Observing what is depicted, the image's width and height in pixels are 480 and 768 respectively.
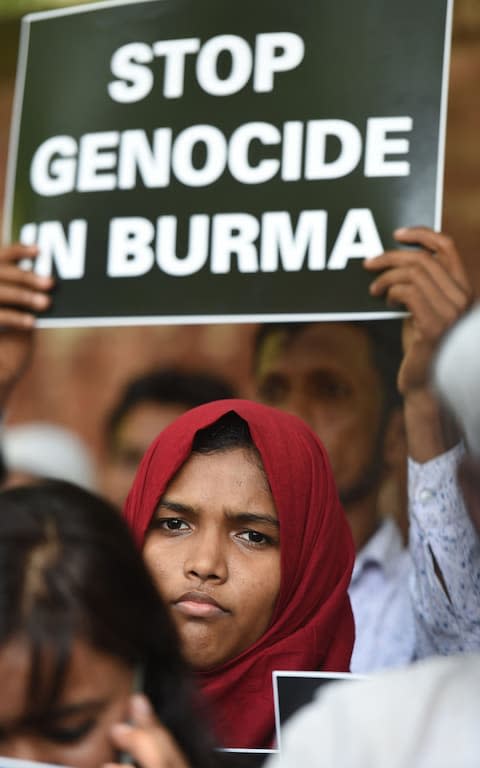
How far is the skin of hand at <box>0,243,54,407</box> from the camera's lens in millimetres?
2404

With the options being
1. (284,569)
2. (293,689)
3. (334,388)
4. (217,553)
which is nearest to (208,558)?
(217,553)

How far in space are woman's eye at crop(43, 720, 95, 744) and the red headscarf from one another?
72 centimetres

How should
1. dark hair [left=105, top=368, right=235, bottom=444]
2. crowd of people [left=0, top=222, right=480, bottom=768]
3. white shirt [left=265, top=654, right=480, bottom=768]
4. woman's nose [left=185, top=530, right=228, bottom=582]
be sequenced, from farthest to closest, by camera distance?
dark hair [left=105, top=368, right=235, bottom=444] < woman's nose [left=185, top=530, right=228, bottom=582] < crowd of people [left=0, top=222, right=480, bottom=768] < white shirt [left=265, top=654, right=480, bottom=768]

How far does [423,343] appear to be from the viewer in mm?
2129

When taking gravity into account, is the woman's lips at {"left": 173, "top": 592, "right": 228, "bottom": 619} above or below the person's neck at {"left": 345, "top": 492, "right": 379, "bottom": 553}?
below

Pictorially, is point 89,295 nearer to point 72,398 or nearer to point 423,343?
point 72,398

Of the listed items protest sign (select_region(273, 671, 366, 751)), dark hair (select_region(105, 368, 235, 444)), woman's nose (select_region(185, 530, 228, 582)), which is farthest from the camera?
dark hair (select_region(105, 368, 235, 444))

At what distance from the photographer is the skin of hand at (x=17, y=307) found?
7.89 ft

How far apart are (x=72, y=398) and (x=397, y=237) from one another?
778mm

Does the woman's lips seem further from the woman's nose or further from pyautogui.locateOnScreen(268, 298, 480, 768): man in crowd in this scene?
pyautogui.locateOnScreen(268, 298, 480, 768): man in crowd

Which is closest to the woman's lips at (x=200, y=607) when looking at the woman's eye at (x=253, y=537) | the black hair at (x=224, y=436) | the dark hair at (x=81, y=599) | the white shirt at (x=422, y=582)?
the woman's eye at (x=253, y=537)

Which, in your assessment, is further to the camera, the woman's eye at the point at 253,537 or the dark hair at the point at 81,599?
the woman's eye at the point at 253,537

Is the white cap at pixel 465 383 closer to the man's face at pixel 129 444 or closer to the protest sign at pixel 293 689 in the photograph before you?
the protest sign at pixel 293 689

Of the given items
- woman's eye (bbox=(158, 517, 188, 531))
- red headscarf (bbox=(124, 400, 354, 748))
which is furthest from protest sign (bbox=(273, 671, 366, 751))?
woman's eye (bbox=(158, 517, 188, 531))
